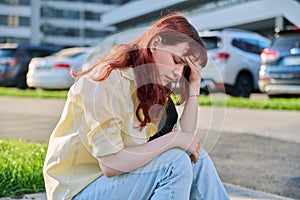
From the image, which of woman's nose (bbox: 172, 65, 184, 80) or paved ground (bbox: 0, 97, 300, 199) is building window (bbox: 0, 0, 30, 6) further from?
woman's nose (bbox: 172, 65, 184, 80)

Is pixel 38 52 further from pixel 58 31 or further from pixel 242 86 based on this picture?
pixel 58 31

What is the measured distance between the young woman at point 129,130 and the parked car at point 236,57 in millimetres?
9963

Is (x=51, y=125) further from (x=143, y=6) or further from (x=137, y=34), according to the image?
(x=143, y=6)

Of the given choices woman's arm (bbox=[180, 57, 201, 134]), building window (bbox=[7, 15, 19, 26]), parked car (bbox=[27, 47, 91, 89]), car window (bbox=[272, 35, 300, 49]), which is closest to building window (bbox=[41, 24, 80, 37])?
building window (bbox=[7, 15, 19, 26])

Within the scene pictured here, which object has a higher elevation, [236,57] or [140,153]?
[140,153]

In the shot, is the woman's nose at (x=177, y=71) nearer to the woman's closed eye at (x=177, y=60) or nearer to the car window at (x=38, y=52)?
the woman's closed eye at (x=177, y=60)

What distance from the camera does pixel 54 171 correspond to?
8.85ft

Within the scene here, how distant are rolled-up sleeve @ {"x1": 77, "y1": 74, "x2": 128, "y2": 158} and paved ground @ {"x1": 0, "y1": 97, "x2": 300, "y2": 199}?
624 mm

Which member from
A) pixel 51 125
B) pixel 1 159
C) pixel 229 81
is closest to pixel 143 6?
pixel 229 81

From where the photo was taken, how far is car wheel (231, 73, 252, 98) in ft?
45.0

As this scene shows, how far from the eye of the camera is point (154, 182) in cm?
259

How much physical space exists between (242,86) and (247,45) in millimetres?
1050

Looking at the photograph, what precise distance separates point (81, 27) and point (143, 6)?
97.1 ft

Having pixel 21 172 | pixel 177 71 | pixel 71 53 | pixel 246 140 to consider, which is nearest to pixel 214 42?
pixel 71 53
